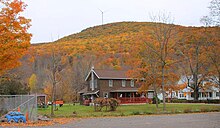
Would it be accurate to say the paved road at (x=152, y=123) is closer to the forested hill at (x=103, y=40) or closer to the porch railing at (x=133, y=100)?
the porch railing at (x=133, y=100)

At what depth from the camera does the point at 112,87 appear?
2397 inches

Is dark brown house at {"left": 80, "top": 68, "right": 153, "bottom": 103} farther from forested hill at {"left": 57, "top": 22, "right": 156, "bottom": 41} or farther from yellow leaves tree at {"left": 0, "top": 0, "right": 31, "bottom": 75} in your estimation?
forested hill at {"left": 57, "top": 22, "right": 156, "bottom": 41}

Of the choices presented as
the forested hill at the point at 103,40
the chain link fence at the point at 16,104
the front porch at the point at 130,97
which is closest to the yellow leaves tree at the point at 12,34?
the chain link fence at the point at 16,104

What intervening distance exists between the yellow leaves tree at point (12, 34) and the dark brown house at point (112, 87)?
3454 centimetres

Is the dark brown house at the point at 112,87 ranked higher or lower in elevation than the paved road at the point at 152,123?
higher

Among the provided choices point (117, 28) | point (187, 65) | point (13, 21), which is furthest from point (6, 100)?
point (117, 28)

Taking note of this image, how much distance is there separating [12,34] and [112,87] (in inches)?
1495

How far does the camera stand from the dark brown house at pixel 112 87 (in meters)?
59.9

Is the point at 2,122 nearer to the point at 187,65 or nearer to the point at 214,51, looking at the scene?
the point at 214,51

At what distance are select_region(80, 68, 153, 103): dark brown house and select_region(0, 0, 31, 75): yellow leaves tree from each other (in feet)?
113

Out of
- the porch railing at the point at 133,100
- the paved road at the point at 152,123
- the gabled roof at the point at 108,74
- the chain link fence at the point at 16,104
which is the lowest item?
the porch railing at the point at 133,100

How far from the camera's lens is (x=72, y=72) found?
84188 millimetres

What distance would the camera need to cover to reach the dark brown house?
59875 mm

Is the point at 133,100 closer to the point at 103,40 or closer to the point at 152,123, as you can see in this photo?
the point at 152,123
